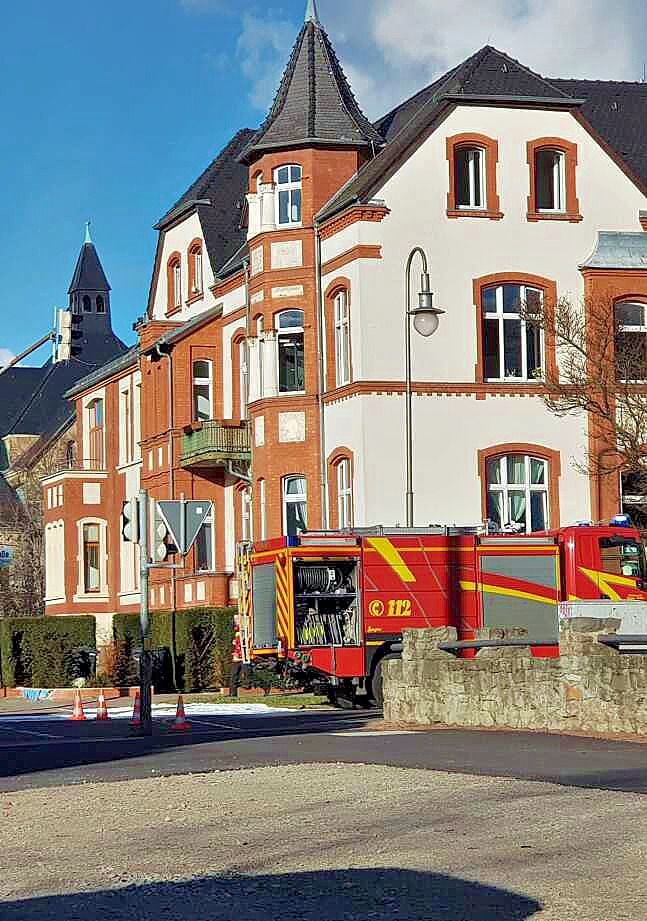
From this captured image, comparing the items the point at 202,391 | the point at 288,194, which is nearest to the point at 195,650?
the point at 202,391

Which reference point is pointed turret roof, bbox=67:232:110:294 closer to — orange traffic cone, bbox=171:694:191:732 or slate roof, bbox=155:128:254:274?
slate roof, bbox=155:128:254:274

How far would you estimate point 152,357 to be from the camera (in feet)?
159

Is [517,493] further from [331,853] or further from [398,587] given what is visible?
[331,853]

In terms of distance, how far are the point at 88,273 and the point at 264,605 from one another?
9945 centimetres

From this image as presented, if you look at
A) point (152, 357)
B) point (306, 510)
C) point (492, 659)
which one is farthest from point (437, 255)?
point (492, 659)

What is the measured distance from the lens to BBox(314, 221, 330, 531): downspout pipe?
3904 cm

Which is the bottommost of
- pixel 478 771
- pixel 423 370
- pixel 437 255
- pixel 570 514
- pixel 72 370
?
pixel 478 771

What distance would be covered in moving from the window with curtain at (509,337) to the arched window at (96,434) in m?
21.3

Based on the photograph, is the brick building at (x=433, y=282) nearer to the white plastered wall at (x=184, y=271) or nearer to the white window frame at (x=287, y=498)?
the white window frame at (x=287, y=498)

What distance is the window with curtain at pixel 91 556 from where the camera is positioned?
185 ft

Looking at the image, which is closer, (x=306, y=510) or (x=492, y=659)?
(x=492, y=659)

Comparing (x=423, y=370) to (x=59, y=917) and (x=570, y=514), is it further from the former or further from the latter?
(x=59, y=917)

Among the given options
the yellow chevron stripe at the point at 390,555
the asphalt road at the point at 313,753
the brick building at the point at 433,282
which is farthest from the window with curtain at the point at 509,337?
the asphalt road at the point at 313,753

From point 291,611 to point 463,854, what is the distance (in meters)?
18.8
